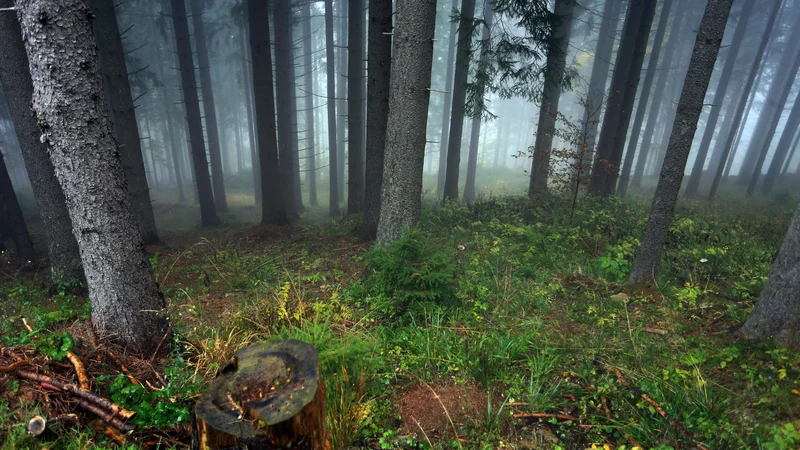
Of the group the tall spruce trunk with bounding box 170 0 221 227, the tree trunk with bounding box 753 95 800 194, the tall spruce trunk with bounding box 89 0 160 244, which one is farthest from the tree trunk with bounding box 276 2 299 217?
the tree trunk with bounding box 753 95 800 194

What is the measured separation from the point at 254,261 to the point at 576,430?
6640 mm

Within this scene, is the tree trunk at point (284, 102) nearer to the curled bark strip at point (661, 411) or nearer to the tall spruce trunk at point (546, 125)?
the tall spruce trunk at point (546, 125)

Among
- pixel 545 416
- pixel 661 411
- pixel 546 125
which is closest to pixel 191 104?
pixel 546 125

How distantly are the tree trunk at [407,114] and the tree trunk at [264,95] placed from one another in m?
6.33

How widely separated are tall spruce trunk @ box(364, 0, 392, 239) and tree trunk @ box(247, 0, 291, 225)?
420 centimetres

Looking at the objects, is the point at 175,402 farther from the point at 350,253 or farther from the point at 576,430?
the point at 350,253

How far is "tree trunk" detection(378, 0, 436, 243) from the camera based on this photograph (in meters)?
5.74

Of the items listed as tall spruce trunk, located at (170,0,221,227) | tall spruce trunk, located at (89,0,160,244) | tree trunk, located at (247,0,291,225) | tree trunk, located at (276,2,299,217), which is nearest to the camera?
tall spruce trunk, located at (89,0,160,244)

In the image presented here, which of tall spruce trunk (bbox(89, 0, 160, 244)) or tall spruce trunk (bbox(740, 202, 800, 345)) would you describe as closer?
tall spruce trunk (bbox(740, 202, 800, 345))

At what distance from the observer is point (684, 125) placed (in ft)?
17.6

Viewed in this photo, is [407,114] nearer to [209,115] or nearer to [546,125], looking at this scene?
[546,125]

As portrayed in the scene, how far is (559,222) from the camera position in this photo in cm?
920

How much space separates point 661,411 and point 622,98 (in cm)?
1030

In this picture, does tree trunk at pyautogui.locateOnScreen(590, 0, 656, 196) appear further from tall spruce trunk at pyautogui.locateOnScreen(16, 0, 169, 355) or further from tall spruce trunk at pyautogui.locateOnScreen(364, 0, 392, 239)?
tall spruce trunk at pyautogui.locateOnScreen(16, 0, 169, 355)
